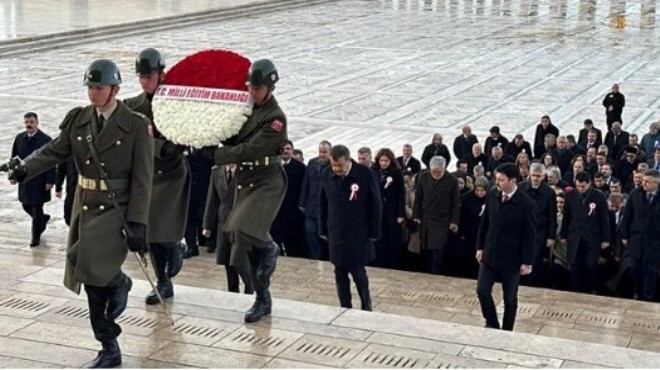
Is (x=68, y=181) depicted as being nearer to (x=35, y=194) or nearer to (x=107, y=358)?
(x=35, y=194)

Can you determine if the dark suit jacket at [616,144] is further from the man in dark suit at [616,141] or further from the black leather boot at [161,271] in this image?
the black leather boot at [161,271]

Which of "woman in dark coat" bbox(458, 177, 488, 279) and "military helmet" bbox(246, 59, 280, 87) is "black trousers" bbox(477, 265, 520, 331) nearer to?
"woman in dark coat" bbox(458, 177, 488, 279)

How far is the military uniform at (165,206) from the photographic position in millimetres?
8297

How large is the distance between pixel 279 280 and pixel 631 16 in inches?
1546

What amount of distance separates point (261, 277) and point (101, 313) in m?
1.42

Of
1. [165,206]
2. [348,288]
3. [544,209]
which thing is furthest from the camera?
[544,209]

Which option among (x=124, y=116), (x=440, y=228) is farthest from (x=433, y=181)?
(x=124, y=116)

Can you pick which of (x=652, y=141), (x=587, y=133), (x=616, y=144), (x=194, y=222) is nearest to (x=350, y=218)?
(x=194, y=222)

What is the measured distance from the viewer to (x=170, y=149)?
802cm

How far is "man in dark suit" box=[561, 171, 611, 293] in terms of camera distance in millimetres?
11242

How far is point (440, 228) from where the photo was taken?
1186 centimetres

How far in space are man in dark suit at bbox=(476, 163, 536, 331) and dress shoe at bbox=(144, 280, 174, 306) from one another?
101 inches

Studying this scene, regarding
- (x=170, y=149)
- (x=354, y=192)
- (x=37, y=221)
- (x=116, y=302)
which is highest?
(x=170, y=149)

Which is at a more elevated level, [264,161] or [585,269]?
[264,161]
